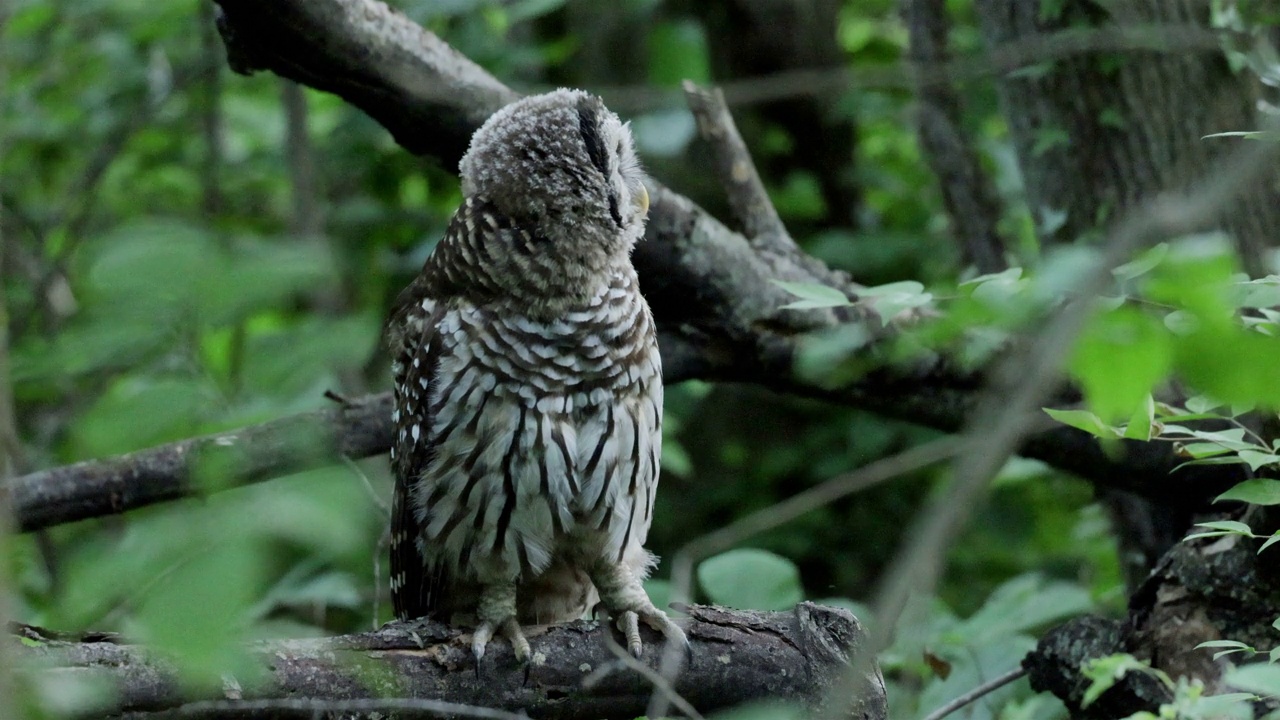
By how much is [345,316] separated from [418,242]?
14.0 ft

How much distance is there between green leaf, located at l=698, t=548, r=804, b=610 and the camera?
3824 mm

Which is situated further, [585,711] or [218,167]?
[218,167]

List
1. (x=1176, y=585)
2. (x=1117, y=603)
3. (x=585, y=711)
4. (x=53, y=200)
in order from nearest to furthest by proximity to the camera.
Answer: (x=585, y=711) → (x=1176, y=585) → (x=1117, y=603) → (x=53, y=200)

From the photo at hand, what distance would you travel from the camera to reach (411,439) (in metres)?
3.32

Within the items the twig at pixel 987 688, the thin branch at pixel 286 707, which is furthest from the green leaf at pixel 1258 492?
the thin branch at pixel 286 707

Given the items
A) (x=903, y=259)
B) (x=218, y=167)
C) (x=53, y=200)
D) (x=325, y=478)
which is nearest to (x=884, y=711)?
(x=325, y=478)

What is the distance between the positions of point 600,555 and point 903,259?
3743 millimetres

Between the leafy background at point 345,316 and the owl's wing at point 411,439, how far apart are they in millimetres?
82

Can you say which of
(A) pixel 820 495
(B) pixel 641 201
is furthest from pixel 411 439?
(A) pixel 820 495

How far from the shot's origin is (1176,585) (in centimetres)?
309

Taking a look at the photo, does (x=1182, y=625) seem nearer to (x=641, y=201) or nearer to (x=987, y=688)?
(x=987, y=688)

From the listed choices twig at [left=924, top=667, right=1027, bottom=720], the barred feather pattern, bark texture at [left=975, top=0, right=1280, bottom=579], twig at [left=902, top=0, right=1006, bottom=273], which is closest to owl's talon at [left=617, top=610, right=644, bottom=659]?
the barred feather pattern

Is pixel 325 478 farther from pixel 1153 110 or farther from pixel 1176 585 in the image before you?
pixel 1153 110

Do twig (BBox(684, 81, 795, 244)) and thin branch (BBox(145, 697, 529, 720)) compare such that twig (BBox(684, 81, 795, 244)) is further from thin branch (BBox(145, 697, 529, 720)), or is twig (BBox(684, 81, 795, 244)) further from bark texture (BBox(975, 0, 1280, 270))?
thin branch (BBox(145, 697, 529, 720))
